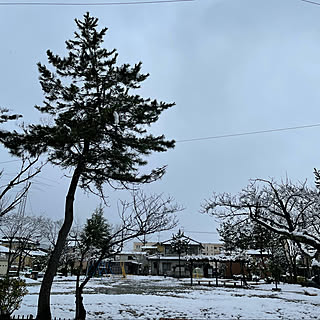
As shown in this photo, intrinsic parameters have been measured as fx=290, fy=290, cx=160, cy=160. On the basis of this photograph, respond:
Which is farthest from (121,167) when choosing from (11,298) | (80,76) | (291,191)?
(291,191)

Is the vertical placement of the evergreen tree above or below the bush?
above

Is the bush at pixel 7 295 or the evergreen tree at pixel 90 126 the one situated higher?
the evergreen tree at pixel 90 126

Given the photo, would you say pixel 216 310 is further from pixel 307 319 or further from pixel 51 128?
pixel 51 128

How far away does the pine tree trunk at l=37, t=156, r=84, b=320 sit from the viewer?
25.3 ft

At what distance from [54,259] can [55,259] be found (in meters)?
0.03

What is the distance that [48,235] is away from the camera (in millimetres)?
36219

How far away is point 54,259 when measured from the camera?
8.24 m

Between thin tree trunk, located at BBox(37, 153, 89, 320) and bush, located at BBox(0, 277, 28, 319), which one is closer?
bush, located at BBox(0, 277, 28, 319)

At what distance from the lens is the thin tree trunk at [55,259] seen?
7715 mm

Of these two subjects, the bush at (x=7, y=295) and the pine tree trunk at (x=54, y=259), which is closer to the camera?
the bush at (x=7, y=295)

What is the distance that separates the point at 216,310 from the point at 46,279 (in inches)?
252

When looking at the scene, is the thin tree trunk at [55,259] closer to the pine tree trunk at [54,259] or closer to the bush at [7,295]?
the pine tree trunk at [54,259]

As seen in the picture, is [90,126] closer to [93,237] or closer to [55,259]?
[55,259]

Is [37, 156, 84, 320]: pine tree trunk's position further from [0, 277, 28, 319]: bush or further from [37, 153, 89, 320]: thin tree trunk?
[0, 277, 28, 319]: bush
